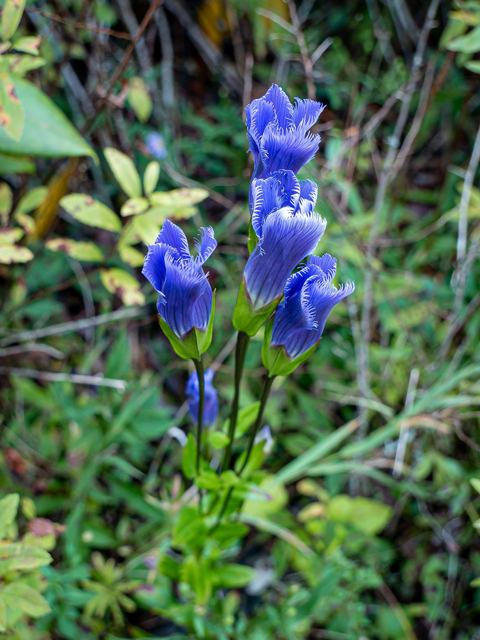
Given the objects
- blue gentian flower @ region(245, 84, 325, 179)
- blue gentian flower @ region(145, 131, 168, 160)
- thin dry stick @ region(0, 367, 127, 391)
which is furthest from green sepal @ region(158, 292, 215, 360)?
blue gentian flower @ region(145, 131, 168, 160)

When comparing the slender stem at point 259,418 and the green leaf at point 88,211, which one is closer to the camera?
the slender stem at point 259,418

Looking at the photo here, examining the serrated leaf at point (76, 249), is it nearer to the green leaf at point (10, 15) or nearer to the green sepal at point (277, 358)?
the green leaf at point (10, 15)

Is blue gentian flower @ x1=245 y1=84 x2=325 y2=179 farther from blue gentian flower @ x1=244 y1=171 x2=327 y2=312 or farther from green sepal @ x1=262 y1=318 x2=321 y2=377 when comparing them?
green sepal @ x1=262 y1=318 x2=321 y2=377

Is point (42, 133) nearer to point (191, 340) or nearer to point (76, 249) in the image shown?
point (76, 249)

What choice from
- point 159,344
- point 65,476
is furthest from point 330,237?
point 65,476

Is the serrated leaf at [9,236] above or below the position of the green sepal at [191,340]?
below

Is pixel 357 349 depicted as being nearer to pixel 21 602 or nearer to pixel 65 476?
pixel 65 476

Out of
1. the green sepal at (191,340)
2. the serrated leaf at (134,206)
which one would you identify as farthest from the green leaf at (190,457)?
the serrated leaf at (134,206)
